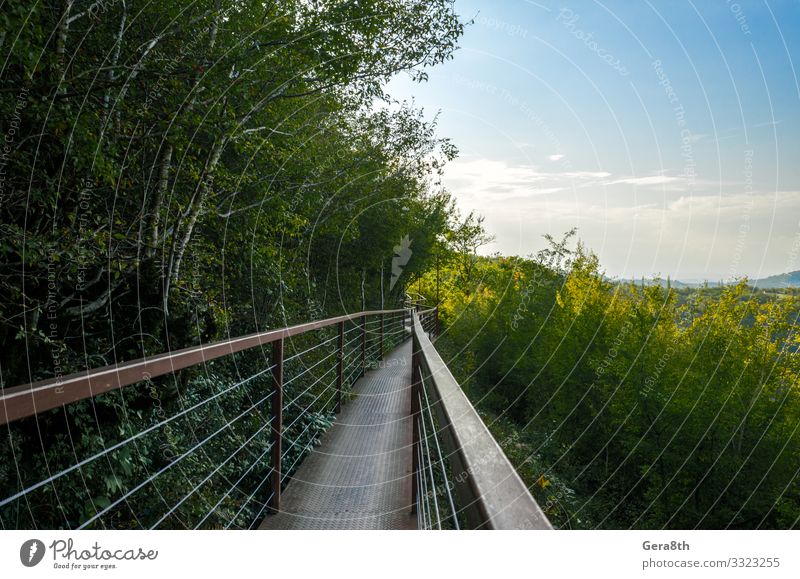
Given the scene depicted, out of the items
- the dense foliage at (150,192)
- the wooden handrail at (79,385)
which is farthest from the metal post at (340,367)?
the wooden handrail at (79,385)

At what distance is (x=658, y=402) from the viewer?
15078 millimetres

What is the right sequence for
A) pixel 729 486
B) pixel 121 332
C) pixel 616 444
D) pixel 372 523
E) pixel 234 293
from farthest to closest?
pixel 616 444 < pixel 729 486 < pixel 234 293 < pixel 121 332 < pixel 372 523

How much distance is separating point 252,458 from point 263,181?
325 cm

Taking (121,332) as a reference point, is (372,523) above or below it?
below

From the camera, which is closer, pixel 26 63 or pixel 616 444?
pixel 26 63

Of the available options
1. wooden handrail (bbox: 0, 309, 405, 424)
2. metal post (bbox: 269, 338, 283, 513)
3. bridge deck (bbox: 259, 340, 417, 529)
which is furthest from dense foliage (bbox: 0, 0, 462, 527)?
wooden handrail (bbox: 0, 309, 405, 424)

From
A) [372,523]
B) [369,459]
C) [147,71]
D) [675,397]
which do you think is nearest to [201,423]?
[369,459]

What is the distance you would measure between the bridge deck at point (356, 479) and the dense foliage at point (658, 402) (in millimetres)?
5545

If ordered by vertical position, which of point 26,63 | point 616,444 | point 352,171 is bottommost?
point 616,444

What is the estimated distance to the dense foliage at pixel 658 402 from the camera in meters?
13.1

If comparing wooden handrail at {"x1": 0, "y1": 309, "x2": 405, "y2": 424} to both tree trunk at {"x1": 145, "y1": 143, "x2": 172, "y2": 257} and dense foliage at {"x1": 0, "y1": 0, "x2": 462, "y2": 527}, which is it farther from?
tree trunk at {"x1": 145, "y1": 143, "x2": 172, "y2": 257}

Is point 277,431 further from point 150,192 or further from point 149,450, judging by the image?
point 150,192

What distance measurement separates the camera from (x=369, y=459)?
3416mm
